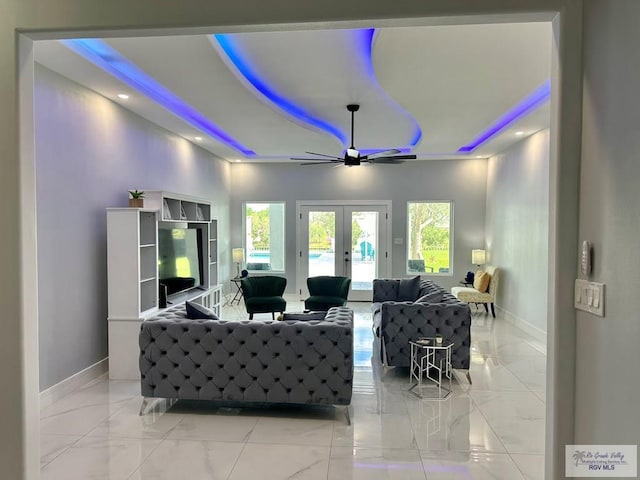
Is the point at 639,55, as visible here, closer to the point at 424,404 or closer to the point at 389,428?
Answer: the point at 389,428

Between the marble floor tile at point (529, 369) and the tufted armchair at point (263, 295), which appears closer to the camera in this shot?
the marble floor tile at point (529, 369)

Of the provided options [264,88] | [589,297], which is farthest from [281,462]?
[264,88]

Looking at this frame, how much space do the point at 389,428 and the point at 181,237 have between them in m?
3.89

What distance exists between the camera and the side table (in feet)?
12.9

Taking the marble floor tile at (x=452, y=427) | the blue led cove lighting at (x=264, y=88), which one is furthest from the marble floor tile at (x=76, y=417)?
the blue led cove lighting at (x=264, y=88)

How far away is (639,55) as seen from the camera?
53.4 inches

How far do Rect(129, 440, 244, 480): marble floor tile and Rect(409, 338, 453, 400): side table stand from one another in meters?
1.90

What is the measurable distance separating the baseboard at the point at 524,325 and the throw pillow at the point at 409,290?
1.87 meters

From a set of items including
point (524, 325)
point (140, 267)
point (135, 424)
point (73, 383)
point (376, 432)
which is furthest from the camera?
point (524, 325)

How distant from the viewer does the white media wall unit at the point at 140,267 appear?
430 cm

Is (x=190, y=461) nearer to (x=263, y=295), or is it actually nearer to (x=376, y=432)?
(x=376, y=432)

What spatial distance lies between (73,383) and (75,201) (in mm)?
1822

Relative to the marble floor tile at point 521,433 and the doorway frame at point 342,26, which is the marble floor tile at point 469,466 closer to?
the marble floor tile at point 521,433
